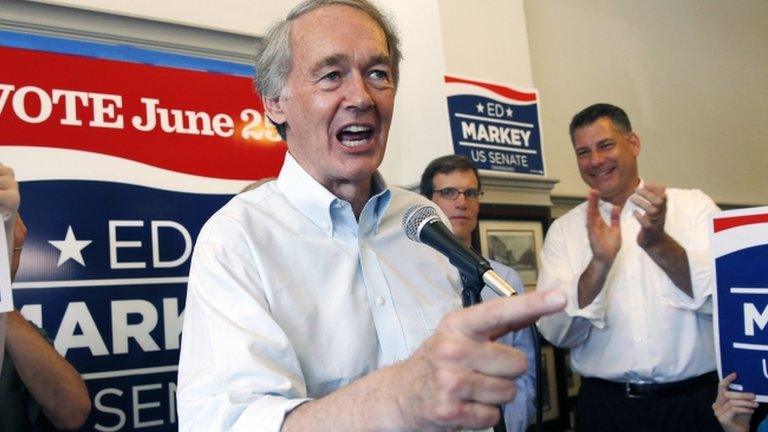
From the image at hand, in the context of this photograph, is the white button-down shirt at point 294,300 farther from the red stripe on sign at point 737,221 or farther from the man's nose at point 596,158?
the man's nose at point 596,158

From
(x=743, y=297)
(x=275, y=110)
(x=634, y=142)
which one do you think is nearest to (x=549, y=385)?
(x=634, y=142)

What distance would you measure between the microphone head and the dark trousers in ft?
5.61

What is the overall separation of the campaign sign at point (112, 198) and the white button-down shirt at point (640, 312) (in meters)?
1.40

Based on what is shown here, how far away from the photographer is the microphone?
102 cm

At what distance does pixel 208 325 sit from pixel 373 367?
30 centimetres

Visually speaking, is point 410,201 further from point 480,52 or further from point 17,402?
point 480,52

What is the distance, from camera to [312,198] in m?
1.35

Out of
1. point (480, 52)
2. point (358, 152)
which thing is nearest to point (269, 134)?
point (480, 52)

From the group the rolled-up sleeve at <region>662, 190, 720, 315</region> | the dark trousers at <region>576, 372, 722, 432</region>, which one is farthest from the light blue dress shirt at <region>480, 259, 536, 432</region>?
the rolled-up sleeve at <region>662, 190, 720, 315</region>

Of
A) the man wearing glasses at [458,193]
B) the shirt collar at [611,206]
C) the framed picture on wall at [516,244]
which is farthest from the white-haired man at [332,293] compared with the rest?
the framed picture on wall at [516,244]

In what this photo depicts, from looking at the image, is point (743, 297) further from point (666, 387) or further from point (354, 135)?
point (354, 135)

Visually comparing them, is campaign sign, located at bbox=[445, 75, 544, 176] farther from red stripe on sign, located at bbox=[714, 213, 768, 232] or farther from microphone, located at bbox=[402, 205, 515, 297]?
A: microphone, located at bbox=[402, 205, 515, 297]

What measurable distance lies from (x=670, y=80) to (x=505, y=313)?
4699 mm

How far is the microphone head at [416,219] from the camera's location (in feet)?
3.94
